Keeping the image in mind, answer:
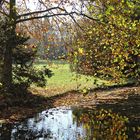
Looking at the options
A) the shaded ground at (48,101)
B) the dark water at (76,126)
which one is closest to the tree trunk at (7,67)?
the shaded ground at (48,101)

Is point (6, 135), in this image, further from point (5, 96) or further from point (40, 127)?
point (5, 96)

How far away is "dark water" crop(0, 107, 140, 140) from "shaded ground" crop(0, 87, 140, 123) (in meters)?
1.03

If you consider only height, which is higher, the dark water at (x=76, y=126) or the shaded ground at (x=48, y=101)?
the shaded ground at (x=48, y=101)

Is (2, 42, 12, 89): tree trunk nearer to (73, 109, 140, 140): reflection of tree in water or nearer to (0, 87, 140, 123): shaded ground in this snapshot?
(0, 87, 140, 123): shaded ground

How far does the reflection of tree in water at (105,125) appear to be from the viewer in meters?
13.4

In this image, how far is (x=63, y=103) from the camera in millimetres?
22422

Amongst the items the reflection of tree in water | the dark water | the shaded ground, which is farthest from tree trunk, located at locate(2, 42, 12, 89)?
the reflection of tree in water

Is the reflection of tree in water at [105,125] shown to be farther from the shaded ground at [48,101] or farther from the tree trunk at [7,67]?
the tree trunk at [7,67]

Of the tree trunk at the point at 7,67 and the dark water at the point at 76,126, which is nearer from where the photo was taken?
the dark water at the point at 76,126

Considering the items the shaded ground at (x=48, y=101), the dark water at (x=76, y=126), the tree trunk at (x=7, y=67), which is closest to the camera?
the dark water at (x=76, y=126)

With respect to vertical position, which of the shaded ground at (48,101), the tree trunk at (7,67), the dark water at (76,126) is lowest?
the dark water at (76,126)

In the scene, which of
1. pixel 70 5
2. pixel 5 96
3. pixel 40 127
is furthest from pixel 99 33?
pixel 5 96

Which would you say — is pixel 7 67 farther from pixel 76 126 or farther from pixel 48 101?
pixel 76 126

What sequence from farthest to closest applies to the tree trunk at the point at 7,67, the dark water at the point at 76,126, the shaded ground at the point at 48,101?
1. the tree trunk at the point at 7,67
2. the shaded ground at the point at 48,101
3. the dark water at the point at 76,126
